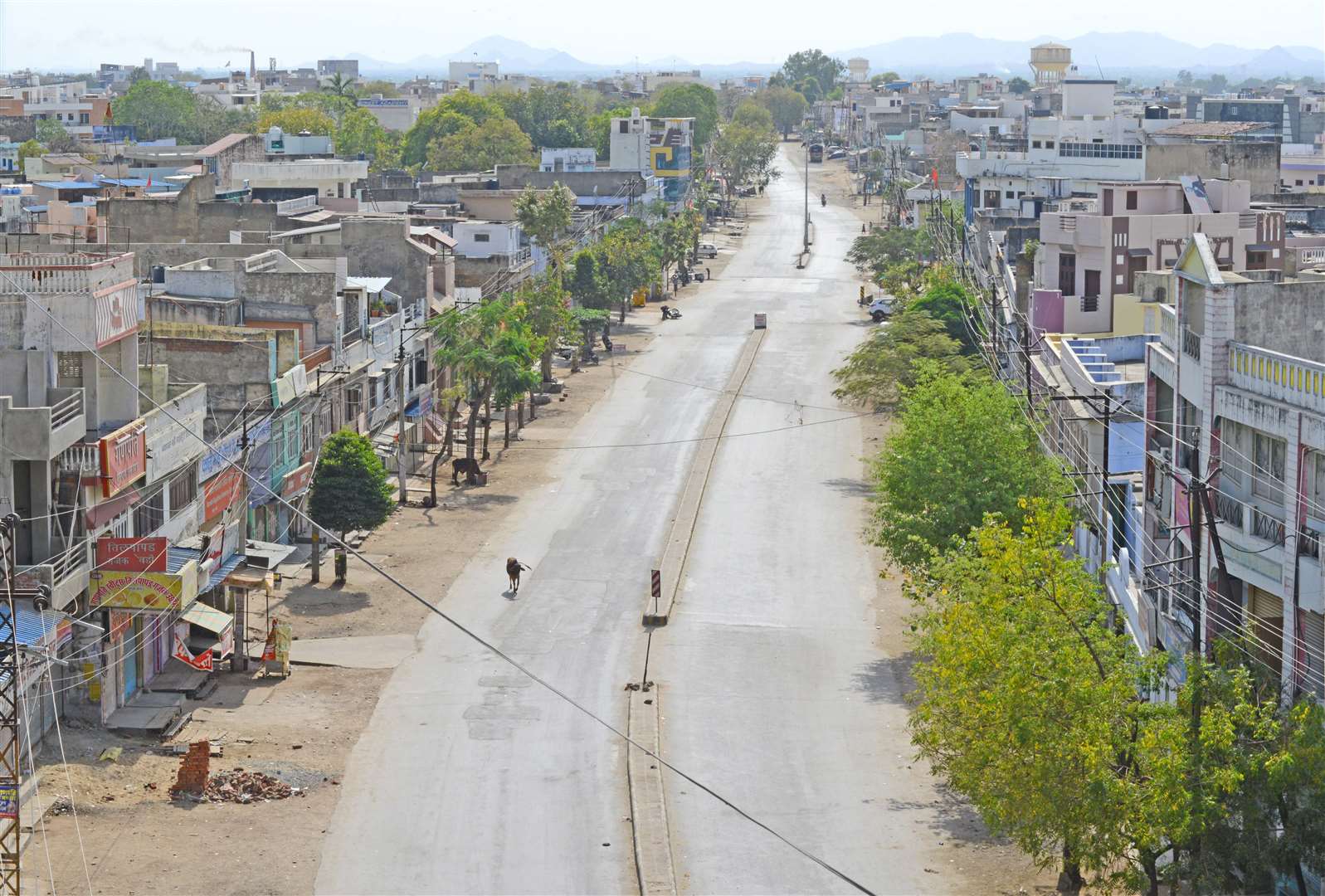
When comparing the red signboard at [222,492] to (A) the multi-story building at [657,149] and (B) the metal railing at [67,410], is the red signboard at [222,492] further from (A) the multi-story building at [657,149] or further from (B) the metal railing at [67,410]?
(A) the multi-story building at [657,149]

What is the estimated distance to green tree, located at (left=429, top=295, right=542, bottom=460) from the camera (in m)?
65.1

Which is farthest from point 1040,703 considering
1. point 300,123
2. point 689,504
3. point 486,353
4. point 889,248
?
point 300,123

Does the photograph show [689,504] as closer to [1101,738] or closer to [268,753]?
[268,753]

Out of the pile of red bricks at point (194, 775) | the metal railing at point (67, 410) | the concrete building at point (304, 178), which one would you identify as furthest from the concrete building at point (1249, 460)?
the concrete building at point (304, 178)

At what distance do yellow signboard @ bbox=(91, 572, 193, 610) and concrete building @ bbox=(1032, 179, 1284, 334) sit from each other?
3252cm

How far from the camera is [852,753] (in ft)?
126

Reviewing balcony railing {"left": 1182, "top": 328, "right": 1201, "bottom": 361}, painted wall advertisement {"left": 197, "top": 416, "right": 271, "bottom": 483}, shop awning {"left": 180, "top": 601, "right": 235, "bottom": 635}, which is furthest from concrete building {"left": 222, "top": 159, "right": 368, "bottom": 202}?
balcony railing {"left": 1182, "top": 328, "right": 1201, "bottom": 361}

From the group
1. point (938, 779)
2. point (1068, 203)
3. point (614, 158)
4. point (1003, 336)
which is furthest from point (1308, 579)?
point (614, 158)

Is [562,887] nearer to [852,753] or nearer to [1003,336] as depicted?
[852,753]

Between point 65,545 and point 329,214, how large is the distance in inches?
2198

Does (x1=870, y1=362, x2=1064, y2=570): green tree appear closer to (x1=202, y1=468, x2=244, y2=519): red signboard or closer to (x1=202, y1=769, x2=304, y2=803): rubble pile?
(x1=202, y1=769, x2=304, y2=803): rubble pile

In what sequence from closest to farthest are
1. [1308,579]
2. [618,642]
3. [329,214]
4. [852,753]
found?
1. [1308,579]
2. [852,753]
3. [618,642]
4. [329,214]

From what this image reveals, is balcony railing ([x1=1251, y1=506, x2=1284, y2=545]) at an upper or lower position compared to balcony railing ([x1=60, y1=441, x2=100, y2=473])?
upper

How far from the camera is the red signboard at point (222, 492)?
45.6m
